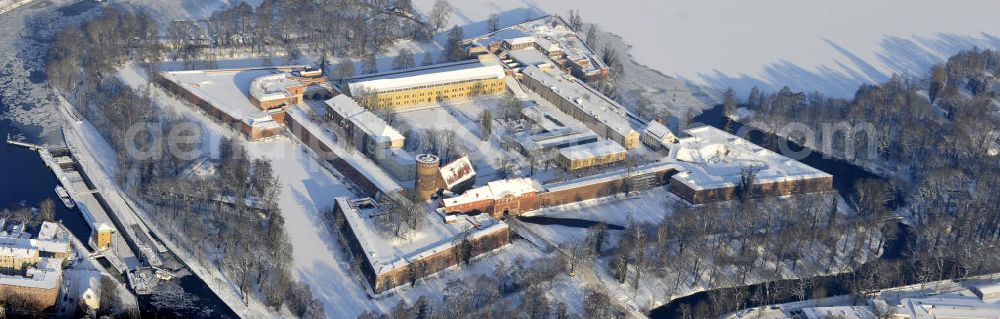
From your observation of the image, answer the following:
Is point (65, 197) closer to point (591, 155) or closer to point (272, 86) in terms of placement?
point (272, 86)

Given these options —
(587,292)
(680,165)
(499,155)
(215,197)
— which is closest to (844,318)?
(587,292)

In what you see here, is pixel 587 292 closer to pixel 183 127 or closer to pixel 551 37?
pixel 183 127

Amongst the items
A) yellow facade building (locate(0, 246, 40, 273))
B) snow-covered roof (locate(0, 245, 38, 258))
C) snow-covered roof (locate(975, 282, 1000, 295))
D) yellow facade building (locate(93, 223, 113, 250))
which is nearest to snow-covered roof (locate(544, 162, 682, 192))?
snow-covered roof (locate(975, 282, 1000, 295))

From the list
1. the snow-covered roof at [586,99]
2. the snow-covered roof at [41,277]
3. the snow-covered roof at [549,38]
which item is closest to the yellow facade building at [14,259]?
the snow-covered roof at [41,277]

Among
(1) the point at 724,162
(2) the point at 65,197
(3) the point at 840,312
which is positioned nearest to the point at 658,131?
(1) the point at 724,162

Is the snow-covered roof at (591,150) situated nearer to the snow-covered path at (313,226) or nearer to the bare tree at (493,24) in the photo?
the snow-covered path at (313,226)

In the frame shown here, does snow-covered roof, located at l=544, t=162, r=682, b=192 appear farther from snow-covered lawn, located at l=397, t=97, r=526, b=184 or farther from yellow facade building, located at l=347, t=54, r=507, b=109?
yellow facade building, located at l=347, t=54, r=507, b=109
